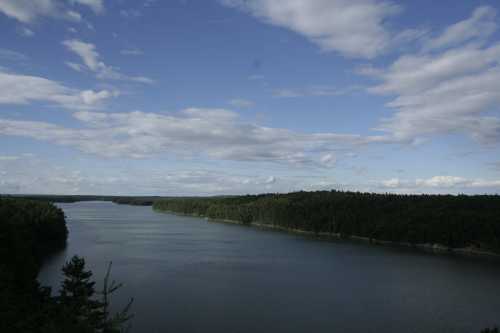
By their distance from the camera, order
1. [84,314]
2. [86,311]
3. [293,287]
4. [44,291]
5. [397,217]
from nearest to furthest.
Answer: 1. [84,314]
2. [86,311]
3. [44,291]
4. [293,287]
5. [397,217]

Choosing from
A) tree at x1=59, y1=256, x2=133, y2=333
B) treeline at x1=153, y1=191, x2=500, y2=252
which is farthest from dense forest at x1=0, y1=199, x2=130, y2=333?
treeline at x1=153, y1=191, x2=500, y2=252

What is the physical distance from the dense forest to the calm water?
2.57m

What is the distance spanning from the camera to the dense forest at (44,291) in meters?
5.37

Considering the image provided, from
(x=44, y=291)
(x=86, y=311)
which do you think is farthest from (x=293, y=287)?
(x=86, y=311)

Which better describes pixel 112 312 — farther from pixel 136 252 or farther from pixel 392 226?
pixel 392 226

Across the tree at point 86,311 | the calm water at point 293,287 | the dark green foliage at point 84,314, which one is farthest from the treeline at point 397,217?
the dark green foliage at point 84,314

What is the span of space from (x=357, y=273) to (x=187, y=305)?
14682mm

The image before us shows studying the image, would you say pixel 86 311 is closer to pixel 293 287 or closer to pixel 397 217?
pixel 293 287

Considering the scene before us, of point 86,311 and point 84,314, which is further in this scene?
point 86,311

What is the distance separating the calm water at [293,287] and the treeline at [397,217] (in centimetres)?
708

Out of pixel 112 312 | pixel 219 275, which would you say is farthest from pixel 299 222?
pixel 112 312

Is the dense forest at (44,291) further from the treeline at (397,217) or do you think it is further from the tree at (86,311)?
the treeline at (397,217)

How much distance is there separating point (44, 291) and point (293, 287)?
A: 1492 cm

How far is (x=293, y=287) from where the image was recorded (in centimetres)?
2561
